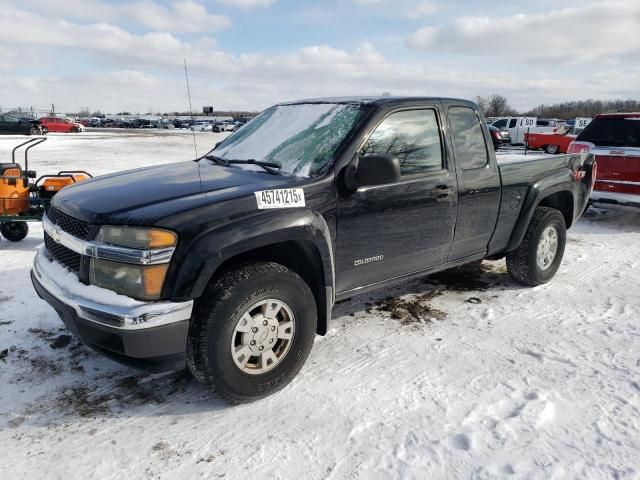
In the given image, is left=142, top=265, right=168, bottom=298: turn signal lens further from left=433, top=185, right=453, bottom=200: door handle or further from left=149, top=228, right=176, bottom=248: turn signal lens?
left=433, top=185, right=453, bottom=200: door handle

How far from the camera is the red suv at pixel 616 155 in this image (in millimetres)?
7676

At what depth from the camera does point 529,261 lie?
484 cm

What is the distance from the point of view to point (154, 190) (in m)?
3.03

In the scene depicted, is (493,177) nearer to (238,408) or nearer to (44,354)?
(238,408)

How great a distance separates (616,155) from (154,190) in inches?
296

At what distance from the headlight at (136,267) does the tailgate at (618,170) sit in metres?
7.61

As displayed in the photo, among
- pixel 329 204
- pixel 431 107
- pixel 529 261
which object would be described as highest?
pixel 431 107

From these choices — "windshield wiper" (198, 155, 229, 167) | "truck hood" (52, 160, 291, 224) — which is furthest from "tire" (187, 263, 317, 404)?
"windshield wiper" (198, 155, 229, 167)

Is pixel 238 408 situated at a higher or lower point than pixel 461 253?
lower

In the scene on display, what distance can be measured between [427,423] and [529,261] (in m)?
2.66

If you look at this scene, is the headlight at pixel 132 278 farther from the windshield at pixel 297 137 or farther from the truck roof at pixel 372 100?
the truck roof at pixel 372 100

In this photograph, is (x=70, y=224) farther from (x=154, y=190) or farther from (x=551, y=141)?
(x=551, y=141)

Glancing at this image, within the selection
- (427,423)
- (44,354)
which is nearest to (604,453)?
(427,423)

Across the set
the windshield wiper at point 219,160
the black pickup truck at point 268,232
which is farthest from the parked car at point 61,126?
the windshield wiper at point 219,160
